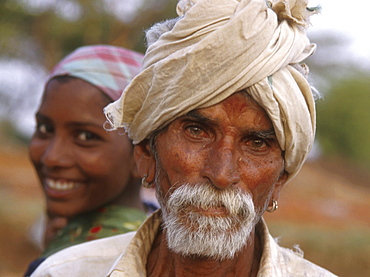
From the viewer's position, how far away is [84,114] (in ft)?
13.2

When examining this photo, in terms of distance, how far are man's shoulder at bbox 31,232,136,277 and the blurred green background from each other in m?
8.43

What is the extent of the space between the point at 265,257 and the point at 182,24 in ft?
3.45

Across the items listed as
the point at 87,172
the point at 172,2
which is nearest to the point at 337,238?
the point at 172,2

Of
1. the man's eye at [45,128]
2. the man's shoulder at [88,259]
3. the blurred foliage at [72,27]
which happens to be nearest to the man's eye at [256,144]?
the man's shoulder at [88,259]

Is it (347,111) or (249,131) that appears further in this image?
(347,111)

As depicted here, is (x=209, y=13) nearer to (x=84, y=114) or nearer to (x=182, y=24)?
(x=182, y=24)

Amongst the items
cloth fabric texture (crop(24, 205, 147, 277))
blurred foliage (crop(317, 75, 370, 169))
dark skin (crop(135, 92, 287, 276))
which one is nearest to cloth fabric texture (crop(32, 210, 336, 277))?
dark skin (crop(135, 92, 287, 276))

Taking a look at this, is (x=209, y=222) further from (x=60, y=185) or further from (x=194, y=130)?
(x=60, y=185)

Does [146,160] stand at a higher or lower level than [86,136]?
higher

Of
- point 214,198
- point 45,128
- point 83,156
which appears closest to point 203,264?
point 214,198

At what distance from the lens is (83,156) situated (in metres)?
4.04

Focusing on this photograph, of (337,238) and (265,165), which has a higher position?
(265,165)

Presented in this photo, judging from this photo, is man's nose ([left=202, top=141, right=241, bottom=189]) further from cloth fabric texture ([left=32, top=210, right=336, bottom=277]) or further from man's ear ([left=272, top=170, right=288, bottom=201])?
cloth fabric texture ([left=32, top=210, right=336, bottom=277])

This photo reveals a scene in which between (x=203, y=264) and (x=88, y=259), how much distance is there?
630 mm
